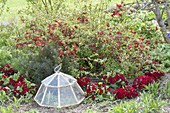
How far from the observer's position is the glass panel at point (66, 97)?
449 centimetres

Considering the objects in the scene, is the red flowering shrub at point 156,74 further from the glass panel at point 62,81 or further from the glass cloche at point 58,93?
the glass panel at point 62,81

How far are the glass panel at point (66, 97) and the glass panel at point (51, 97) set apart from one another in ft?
0.25

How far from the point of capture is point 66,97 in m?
4.54

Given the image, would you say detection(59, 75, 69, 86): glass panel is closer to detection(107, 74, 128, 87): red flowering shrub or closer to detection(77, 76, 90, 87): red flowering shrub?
detection(77, 76, 90, 87): red flowering shrub

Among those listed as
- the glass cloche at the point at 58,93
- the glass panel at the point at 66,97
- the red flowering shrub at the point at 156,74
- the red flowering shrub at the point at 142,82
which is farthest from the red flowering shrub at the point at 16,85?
the red flowering shrub at the point at 156,74

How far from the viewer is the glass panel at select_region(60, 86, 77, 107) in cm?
449

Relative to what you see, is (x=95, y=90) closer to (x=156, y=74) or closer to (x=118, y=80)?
(x=118, y=80)

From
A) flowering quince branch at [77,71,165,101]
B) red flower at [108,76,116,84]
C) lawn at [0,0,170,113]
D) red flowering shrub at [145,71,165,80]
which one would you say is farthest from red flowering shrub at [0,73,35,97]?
red flowering shrub at [145,71,165,80]

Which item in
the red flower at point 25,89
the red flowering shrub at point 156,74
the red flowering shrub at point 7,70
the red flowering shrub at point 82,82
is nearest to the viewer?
the red flower at point 25,89

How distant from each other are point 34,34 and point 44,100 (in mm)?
1483

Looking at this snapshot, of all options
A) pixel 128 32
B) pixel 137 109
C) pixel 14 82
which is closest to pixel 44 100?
pixel 14 82

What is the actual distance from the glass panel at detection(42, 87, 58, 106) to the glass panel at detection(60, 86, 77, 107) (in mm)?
75

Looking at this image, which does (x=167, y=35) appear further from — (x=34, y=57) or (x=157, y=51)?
(x=34, y=57)

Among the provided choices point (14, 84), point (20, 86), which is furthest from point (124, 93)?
point (14, 84)
